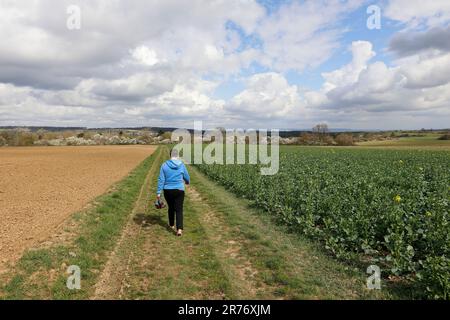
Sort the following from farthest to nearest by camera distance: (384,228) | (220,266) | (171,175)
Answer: (171,175), (384,228), (220,266)

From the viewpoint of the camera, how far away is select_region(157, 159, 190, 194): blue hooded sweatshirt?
9289mm

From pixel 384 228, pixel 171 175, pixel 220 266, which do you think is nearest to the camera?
pixel 220 266

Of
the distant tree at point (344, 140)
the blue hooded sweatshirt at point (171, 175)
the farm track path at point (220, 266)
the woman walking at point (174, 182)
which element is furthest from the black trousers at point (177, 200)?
the distant tree at point (344, 140)

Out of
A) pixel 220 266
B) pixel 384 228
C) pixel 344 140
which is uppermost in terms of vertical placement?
pixel 344 140

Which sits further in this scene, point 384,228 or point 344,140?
point 344,140

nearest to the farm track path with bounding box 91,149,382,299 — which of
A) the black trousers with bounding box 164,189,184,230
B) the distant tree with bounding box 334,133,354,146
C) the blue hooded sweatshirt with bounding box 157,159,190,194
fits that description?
the black trousers with bounding box 164,189,184,230

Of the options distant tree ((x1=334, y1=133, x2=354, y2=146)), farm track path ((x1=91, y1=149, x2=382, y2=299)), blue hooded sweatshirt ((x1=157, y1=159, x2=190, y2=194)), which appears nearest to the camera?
farm track path ((x1=91, y1=149, x2=382, y2=299))

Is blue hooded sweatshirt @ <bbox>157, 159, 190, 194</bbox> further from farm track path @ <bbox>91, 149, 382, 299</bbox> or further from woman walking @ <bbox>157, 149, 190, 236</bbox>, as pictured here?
farm track path @ <bbox>91, 149, 382, 299</bbox>

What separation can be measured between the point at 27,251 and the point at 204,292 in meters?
4.73

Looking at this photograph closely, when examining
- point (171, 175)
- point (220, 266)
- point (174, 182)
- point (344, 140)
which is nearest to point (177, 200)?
point (174, 182)

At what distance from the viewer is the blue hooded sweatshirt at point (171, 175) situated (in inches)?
366

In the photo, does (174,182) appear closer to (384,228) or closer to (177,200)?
(177,200)

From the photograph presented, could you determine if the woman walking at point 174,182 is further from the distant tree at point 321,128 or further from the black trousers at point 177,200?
the distant tree at point 321,128

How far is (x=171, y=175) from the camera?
9.35 meters
